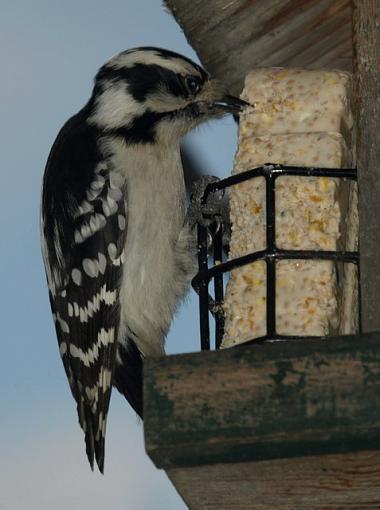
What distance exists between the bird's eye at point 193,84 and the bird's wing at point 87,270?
35cm

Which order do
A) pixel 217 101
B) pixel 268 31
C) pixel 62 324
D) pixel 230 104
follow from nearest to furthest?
pixel 268 31 < pixel 230 104 < pixel 217 101 < pixel 62 324

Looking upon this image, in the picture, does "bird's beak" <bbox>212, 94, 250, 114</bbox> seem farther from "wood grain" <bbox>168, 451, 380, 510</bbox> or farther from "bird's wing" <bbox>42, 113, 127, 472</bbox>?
"wood grain" <bbox>168, 451, 380, 510</bbox>

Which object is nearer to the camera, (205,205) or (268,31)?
(268,31)

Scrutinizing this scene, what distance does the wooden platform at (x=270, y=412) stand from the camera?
224cm

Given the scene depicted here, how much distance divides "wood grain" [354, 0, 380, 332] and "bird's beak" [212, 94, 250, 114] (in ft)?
1.97

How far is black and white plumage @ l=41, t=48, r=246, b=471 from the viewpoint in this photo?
3.79 meters

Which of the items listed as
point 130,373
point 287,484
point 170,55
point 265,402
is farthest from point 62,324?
point 265,402

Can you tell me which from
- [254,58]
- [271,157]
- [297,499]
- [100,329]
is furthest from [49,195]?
[297,499]

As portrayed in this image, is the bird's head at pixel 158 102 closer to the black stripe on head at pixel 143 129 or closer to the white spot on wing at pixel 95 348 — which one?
the black stripe on head at pixel 143 129

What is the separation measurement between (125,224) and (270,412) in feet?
5.44

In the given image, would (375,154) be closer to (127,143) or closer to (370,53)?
(370,53)

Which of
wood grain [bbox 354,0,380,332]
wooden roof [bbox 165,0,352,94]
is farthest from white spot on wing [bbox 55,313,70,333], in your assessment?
wood grain [bbox 354,0,380,332]

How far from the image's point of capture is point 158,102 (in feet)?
13.2

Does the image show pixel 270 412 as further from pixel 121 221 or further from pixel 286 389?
pixel 121 221
